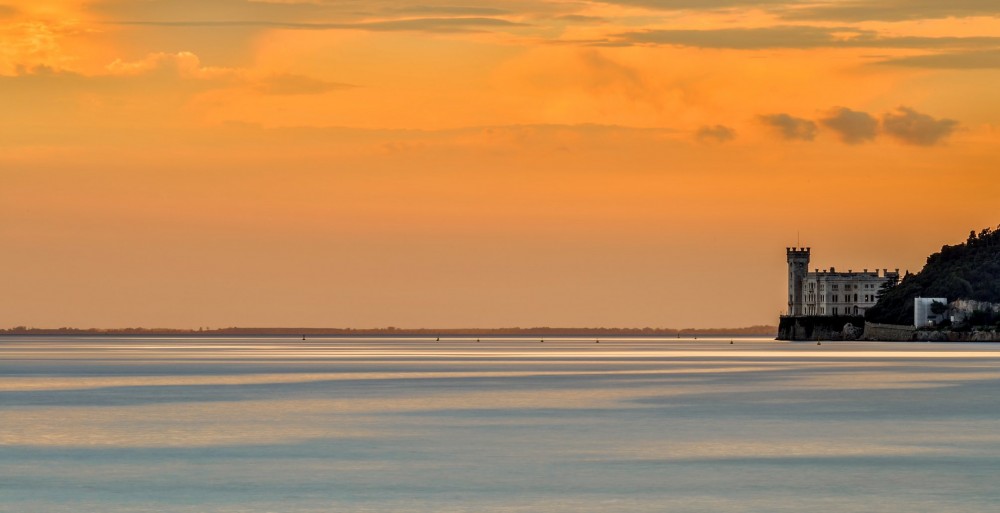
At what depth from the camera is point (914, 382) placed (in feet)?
245

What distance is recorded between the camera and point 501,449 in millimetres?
35969

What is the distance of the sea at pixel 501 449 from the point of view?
88.1ft

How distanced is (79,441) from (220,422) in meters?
7.00

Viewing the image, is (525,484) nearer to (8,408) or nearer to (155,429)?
(155,429)

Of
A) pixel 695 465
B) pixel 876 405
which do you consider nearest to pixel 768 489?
pixel 695 465

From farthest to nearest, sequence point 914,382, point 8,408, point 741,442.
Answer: point 914,382
point 8,408
point 741,442

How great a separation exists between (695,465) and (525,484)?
492 cm

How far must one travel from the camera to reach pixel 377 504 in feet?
85.6

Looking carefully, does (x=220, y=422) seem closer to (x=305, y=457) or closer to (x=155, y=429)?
(x=155, y=429)

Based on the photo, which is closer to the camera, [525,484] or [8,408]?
[525,484]

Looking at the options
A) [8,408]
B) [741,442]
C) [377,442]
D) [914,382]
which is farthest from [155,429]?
[914,382]

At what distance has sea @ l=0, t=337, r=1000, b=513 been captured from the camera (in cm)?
2684

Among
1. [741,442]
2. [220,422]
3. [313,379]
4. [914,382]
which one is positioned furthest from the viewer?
[313,379]

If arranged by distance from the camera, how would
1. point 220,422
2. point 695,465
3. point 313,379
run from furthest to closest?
point 313,379 < point 220,422 < point 695,465
